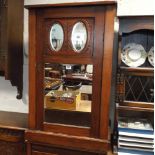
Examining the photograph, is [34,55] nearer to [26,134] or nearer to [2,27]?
[2,27]

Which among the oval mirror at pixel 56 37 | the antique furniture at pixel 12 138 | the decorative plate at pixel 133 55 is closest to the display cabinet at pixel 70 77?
the oval mirror at pixel 56 37

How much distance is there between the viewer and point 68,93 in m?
1.51

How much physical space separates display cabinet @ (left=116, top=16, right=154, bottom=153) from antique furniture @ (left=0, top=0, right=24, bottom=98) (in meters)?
0.86

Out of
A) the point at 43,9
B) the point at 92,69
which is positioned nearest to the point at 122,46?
the point at 92,69

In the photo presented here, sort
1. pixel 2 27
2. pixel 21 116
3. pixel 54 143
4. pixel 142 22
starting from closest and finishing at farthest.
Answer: pixel 142 22
pixel 54 143
pixel 2 27
pixel 21 116

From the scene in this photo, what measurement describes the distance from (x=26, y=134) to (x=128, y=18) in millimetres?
1069

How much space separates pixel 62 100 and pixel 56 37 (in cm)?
44

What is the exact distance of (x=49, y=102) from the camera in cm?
152

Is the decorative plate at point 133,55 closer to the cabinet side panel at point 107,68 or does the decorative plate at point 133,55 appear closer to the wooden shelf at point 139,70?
the wooden shelf at point 139,70

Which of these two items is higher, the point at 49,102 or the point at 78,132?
the point at 49,102

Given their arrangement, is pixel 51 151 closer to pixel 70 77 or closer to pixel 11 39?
pixel 70 77

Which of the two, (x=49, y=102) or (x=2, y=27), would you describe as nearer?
(x=49, y=102)

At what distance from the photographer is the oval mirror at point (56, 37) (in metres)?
1.42

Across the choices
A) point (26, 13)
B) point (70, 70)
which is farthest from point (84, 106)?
point (26, 13)
